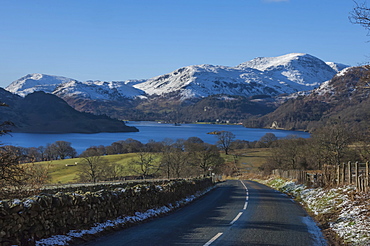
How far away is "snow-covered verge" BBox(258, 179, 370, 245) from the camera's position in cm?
1168

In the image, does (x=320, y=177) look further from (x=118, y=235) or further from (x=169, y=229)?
(x=118, y=235)

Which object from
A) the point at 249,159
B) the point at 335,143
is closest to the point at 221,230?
the point at 335,143

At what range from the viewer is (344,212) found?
593 inches

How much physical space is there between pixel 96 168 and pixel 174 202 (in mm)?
74222

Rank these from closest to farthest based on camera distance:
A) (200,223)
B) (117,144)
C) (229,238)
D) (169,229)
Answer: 1. (229,238)
2. (169,229)
3. (200,223)
4. (117,144)

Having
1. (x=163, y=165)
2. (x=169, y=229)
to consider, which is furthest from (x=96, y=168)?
(x=169, y=229)

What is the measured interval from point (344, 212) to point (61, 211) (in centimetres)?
1053

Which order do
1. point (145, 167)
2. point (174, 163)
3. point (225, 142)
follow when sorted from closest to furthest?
point (174, 163) → point (145, 167) → point (225, 142)

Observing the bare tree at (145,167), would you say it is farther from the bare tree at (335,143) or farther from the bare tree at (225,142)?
the bare tree at (225,142)

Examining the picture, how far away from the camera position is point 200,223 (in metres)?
14.8

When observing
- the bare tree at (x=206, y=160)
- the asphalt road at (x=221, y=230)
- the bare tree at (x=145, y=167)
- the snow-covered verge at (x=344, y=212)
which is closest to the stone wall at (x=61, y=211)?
the asphalt road at (x=221, y=230)

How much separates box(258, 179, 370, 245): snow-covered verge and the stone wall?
25.0ft

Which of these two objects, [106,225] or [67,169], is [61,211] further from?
[67,169]

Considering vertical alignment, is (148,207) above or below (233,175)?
above
